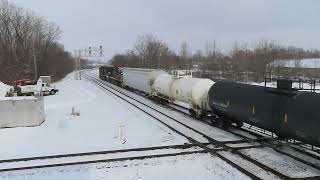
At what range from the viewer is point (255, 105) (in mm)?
16406

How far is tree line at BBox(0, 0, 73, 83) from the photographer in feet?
228

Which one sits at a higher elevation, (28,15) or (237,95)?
(28,15)

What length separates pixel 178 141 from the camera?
1775 centimetres

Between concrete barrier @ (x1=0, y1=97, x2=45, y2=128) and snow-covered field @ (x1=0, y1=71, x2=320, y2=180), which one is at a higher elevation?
concrete barrier @ (x1=0, y1=97, x2=45, y2=128)

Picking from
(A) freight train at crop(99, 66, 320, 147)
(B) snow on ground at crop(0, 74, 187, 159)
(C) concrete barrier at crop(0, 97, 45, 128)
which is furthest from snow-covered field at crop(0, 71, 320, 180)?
(A) freight train at crop(99, 66, 320, 147)

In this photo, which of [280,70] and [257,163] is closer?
[257,163]

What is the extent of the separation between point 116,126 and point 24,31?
212ft

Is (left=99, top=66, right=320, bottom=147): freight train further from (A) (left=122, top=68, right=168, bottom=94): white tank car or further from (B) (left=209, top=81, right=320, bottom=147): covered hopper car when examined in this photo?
(A) (left=122, top=68, right=168, bottom=94): white tank car

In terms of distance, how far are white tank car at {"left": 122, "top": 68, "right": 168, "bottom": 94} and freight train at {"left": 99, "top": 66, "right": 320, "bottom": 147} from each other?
6863 mm

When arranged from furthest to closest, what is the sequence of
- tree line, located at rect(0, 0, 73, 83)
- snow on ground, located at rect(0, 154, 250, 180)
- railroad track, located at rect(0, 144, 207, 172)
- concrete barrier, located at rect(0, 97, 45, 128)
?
tree line, located at rect(0, 0, 73, 83), concrete barrier, located at rect(0, 97, 45, 128), railroad track, located at rect(0, 144, 207, 172), snow on ground, located at rect(0, 154, 250, 180)

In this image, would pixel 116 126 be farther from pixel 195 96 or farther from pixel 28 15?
pixel 28 15

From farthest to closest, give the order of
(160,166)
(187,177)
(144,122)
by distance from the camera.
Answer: (144,122) < (160,166) < (187,177)

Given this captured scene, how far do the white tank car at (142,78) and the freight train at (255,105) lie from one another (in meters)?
6.86

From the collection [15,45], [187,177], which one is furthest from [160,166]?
[15,45]
